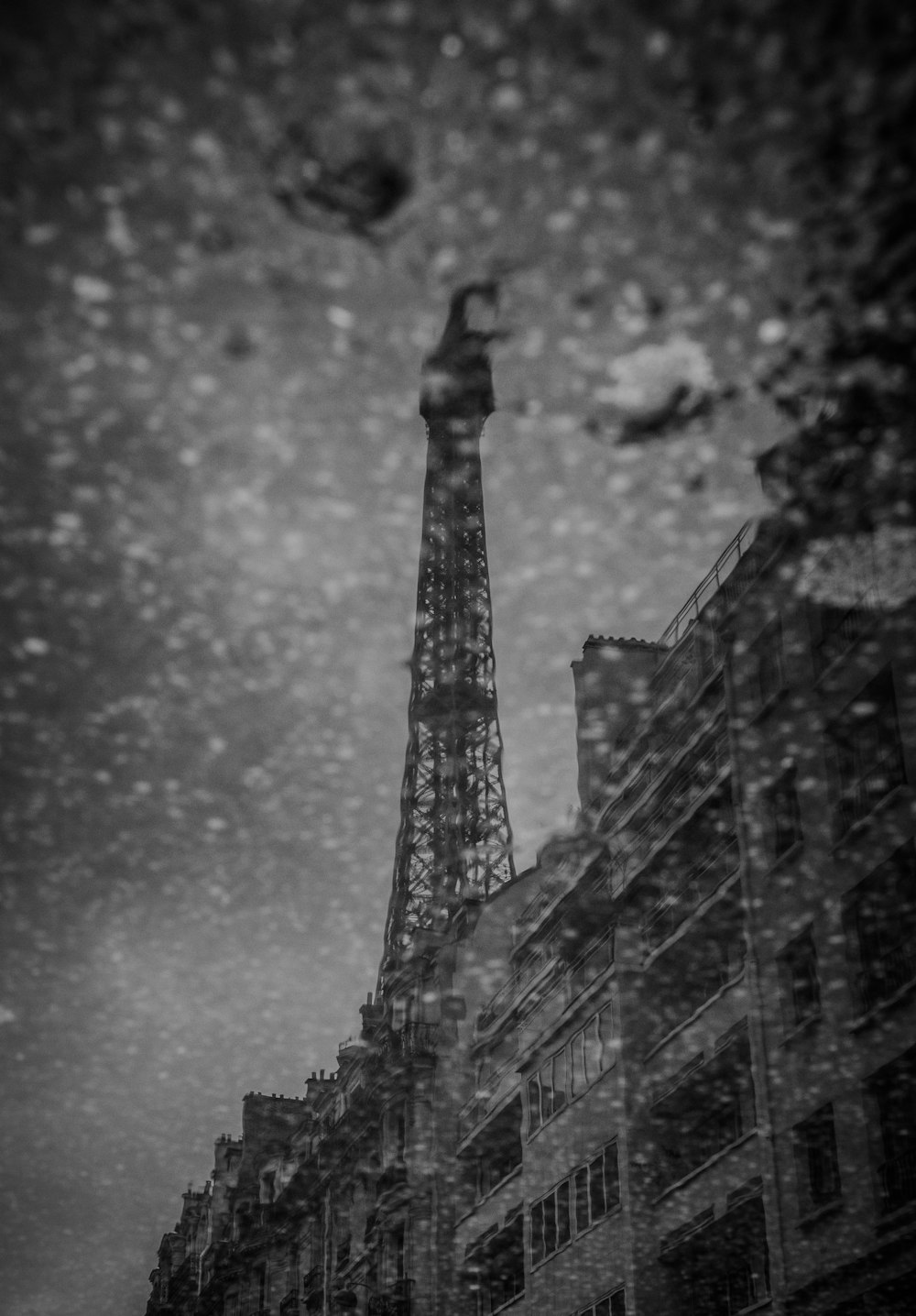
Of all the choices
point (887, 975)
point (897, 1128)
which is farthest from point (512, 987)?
point (897, 1128)

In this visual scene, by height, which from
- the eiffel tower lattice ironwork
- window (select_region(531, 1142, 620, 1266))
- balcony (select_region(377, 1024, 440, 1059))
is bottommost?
window (select_region(531, 1142, 620, 1266))

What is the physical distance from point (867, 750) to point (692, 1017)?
20.4 ft

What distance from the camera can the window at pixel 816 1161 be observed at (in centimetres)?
1969

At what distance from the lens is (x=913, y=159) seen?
393 inches

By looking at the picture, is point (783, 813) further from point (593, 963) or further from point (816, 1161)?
point (593, 963)

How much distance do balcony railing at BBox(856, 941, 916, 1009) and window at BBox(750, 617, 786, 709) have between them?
4.45 meters

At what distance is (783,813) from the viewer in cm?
2252

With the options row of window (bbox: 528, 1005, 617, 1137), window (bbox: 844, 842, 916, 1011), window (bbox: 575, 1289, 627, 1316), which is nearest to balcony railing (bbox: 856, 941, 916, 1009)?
window (bbox: 844, 842, 916, 1011)

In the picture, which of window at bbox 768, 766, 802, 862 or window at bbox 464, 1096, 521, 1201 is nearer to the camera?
window at bbox 768, 766, 802, 862

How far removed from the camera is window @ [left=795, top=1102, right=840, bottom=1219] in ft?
64.6

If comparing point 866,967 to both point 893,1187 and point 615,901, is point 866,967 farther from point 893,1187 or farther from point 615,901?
point 615,901

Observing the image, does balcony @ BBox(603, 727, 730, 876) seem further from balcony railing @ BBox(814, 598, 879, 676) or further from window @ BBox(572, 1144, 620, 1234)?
window @ BBox(572, 1144, 620, 1234)

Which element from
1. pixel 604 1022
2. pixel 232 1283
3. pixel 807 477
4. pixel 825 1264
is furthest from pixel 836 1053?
pixel 232 1283

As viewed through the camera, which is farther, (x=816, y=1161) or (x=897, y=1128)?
(x=816, y=1161)
